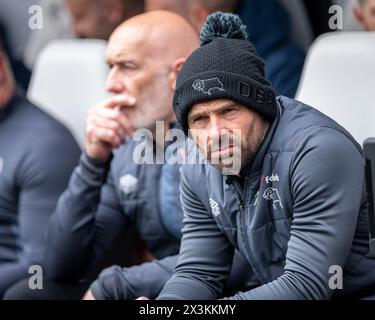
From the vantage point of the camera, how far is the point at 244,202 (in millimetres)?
1925

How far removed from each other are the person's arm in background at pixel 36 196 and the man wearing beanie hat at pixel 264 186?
51 centimetres

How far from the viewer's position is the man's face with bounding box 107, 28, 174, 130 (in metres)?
2.30

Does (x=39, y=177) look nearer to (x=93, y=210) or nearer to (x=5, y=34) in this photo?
(x=93, y=210)

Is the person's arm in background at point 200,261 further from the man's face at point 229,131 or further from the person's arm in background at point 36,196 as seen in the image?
the person's arm in background at point 36,196

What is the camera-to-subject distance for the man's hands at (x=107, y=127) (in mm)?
2229

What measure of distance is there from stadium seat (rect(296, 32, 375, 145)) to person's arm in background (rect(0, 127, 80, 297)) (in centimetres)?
63

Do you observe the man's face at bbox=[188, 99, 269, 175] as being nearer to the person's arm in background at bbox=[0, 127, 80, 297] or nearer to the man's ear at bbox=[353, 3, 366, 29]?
the man's ear at bbox=[353, 3, 366, 29]

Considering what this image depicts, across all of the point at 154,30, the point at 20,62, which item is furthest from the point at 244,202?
the point at 20,62

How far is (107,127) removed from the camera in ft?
7.30

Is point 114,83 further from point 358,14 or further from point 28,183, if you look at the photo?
point 358,14

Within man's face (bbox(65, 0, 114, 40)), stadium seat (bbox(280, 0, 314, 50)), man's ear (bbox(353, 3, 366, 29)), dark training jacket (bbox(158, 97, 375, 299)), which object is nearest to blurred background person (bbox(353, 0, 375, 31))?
man's ear (bbox(353, 3, 366, 29))

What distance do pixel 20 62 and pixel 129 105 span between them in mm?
636

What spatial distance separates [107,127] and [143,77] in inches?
6.4

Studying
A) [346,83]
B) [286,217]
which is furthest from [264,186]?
[346,83]
